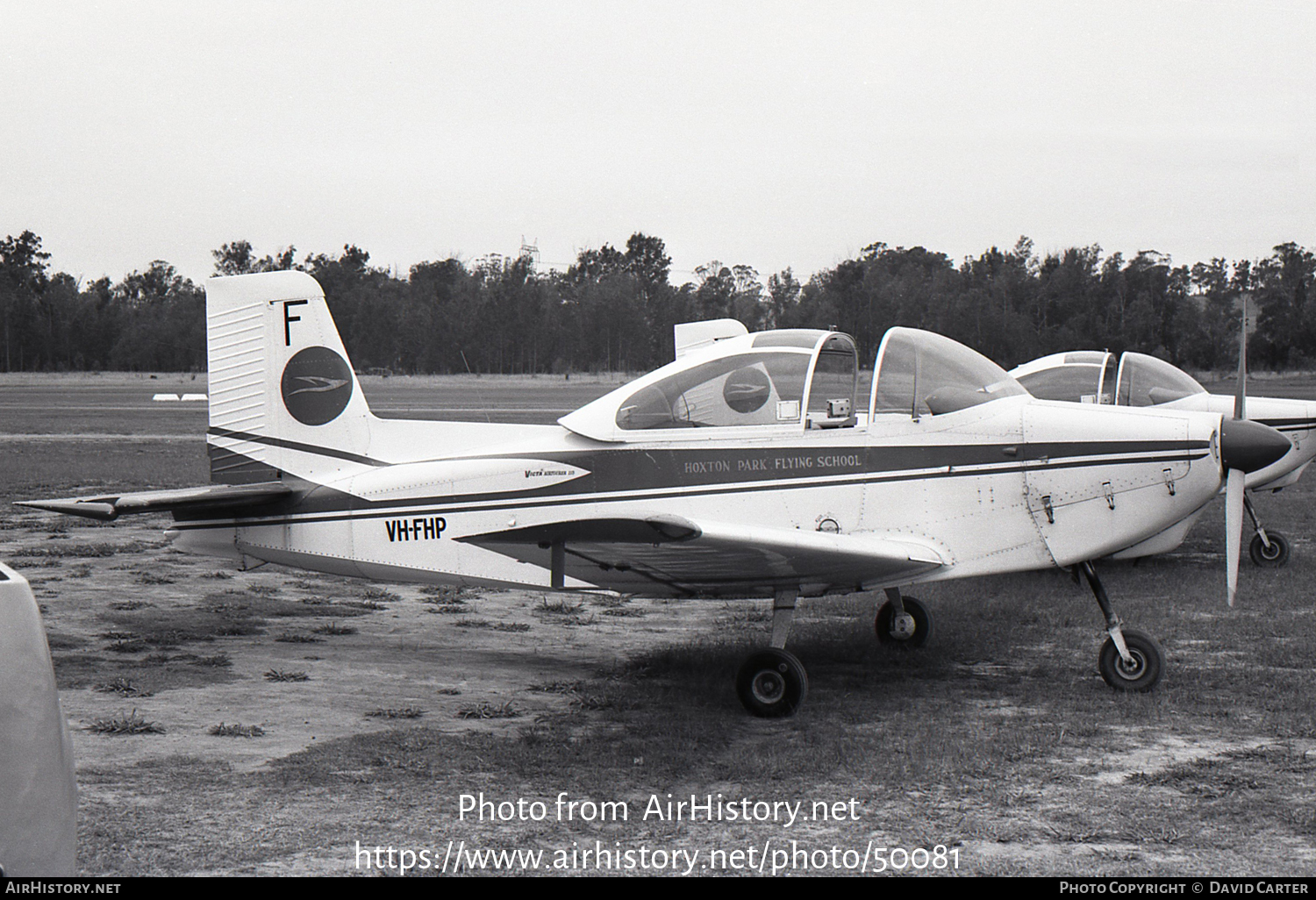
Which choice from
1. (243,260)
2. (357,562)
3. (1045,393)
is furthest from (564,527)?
(243,260)

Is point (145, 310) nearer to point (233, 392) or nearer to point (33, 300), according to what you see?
point (33, 300)

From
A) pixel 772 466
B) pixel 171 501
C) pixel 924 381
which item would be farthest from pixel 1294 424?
pixel 171 501

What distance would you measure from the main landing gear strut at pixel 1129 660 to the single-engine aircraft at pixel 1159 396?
16.4 feet

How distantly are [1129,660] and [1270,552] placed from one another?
562 cm

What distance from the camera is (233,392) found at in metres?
7.71

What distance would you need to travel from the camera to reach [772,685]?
588 centimetres

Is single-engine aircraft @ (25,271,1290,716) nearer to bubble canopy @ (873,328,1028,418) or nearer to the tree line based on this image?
bubble canopy @ (873,328,1028,418)

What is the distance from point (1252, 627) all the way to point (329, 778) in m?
6.47

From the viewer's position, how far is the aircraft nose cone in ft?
19.0

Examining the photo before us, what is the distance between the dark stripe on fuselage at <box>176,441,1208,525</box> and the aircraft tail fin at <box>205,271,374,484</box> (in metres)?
1.21

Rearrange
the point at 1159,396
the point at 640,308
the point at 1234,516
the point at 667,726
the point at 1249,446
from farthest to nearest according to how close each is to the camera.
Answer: the point at 640,308 < the point at 1159,396 < the point at 1234,516 < the point at 1249,446 < the point at 667,726

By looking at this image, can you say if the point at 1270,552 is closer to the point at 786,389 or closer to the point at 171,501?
the point at 786,389

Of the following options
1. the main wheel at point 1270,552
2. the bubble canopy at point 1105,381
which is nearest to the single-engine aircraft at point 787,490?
the bubble canopy at point 1105,381

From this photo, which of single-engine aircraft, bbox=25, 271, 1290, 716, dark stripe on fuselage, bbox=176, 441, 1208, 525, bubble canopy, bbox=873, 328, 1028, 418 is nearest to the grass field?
single-engine aircraft, bbox=25, 271, 1290, 716
